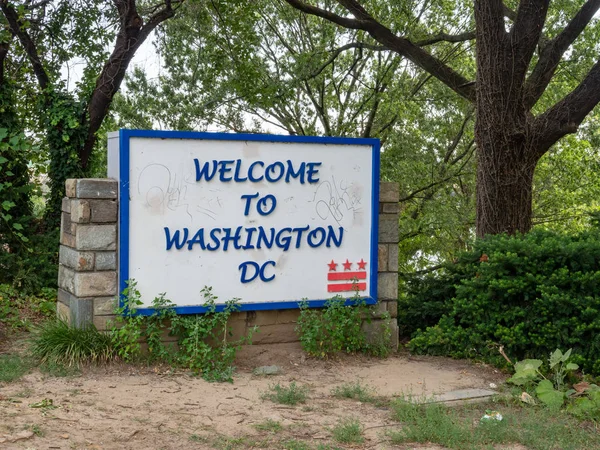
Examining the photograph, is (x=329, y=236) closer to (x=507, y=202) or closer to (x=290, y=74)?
(x=507, y=202)

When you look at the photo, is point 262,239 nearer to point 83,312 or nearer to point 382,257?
point 382,257

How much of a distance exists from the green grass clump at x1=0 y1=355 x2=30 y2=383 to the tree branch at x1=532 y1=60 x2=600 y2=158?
6419mm

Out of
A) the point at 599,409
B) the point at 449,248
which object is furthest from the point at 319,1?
the point at 599,409

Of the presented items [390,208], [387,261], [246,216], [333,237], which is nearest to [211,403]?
[246,216]

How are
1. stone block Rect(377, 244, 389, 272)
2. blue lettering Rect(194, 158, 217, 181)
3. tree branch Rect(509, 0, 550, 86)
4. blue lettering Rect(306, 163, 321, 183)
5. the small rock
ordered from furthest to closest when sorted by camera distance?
tree branch Rect(509, 0, 550, 86)
stone block Rect(377, 244, 389, 272)
blue lettering Rect(306, 163, 321, 183)
blue lettering Rect(194, 158, 217, 181)
the small rock

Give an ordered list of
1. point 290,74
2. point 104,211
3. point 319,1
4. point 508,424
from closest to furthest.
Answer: point 508,424 → point 104,211 → point 290,74 → point 319,1

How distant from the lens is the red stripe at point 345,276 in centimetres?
717

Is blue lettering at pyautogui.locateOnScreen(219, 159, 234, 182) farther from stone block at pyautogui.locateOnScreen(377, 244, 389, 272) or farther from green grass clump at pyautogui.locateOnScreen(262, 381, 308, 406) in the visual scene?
Result: green grass clump at pyautogui.locateOnScreen(262, 381, 308, 406)

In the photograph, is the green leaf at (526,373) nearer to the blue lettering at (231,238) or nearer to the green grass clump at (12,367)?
the blue lettering at (231,238)

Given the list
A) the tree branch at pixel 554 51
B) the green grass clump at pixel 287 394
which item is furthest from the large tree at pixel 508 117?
the green grass clump at pixel 287 394

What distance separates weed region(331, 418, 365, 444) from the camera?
4785 millimetres

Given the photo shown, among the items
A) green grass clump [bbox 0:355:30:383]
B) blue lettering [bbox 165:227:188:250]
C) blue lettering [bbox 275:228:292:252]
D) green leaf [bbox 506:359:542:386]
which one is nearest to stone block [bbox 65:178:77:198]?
blue lettering [bbox 165:227:188:250]

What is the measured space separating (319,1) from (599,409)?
13.6 meters

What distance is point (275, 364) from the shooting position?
6.78 meters
